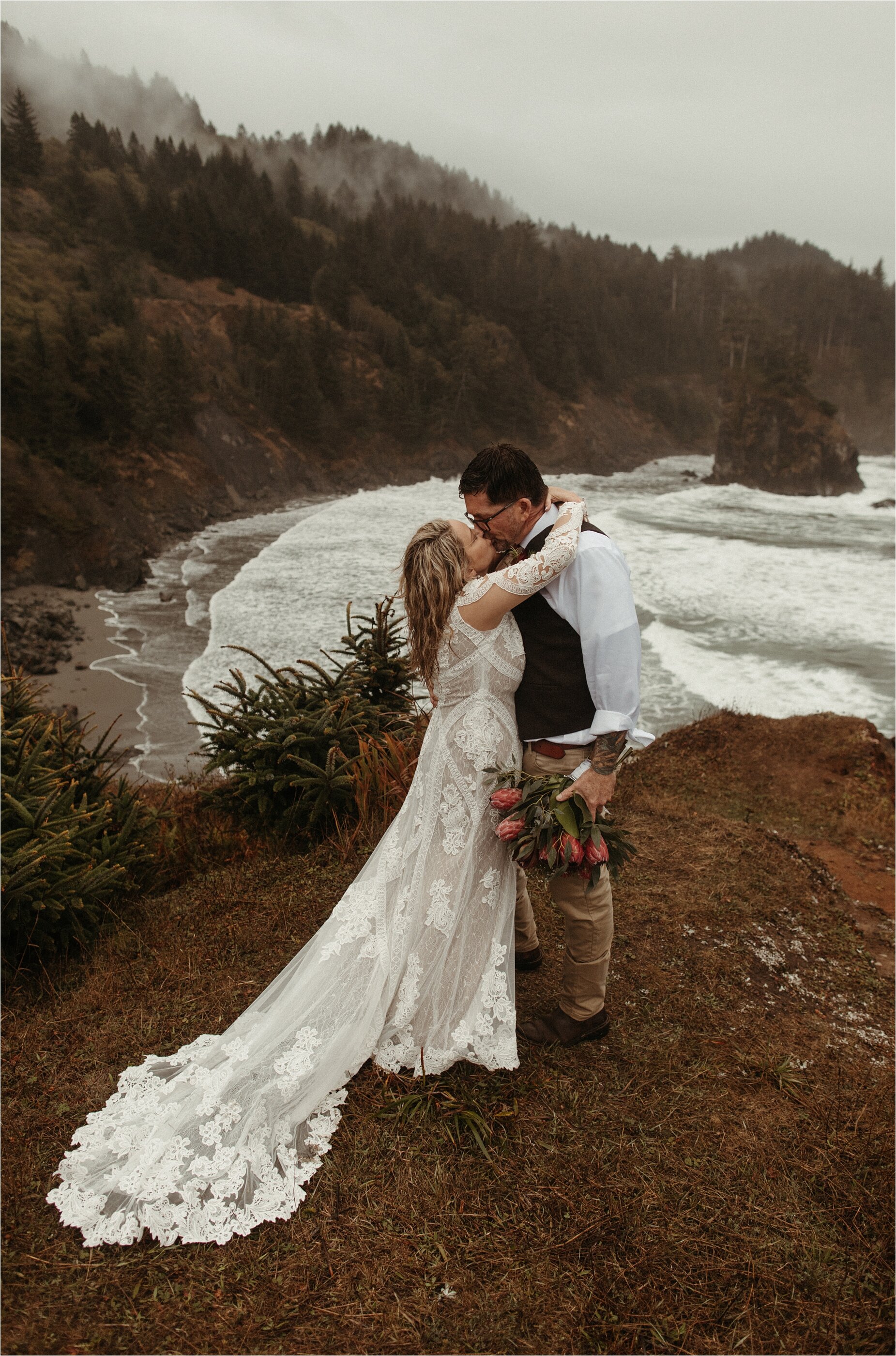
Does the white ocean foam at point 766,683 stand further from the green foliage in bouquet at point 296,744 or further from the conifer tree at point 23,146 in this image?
the conifer tree at point 23,146

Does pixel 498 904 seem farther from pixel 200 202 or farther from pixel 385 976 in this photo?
pixel 200 202

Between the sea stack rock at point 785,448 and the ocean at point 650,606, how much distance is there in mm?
14753

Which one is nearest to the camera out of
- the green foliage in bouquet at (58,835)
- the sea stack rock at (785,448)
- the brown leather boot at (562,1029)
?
the brown leather boot at (562,1029)

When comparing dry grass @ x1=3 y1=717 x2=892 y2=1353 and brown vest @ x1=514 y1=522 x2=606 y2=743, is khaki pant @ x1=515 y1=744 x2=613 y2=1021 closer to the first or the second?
brown vest @ x1=514 y1=522 x2=606 y2=743

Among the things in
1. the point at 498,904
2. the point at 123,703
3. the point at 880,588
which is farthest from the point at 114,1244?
the point at 880,588

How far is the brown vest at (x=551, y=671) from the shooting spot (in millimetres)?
2674

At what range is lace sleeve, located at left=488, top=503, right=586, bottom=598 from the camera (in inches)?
96.7

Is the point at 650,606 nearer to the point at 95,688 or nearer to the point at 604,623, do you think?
the point at 95,688

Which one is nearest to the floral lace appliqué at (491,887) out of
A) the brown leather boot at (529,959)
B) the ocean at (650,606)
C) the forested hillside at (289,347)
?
the brown leather boot at (529,959)

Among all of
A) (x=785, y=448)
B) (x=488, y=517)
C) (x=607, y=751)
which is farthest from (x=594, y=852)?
(x=785, y=448)

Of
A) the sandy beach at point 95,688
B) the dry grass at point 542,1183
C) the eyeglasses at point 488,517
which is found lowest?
the sandy beach at point 95,688

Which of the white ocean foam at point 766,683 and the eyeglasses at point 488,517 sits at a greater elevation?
the eyeglasses at point 488,517

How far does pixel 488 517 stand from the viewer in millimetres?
2607

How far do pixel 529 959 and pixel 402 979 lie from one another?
0.92m
